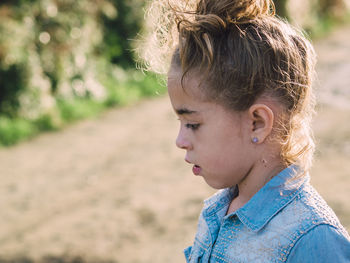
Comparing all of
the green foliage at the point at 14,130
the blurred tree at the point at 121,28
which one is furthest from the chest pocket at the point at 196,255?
the blurred tree at the point at 121,28

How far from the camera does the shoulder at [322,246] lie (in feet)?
4.19

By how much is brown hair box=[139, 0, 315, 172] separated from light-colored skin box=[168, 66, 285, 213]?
29 millimetres

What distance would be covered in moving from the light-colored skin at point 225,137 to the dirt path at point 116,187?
2.23 m

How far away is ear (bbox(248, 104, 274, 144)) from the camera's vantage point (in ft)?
4.68

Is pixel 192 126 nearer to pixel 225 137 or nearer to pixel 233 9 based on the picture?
pixel 225 137

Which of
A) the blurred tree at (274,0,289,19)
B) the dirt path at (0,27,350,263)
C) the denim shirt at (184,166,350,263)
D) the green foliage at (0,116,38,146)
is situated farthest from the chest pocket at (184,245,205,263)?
the blurred tree at (274,0,289,19)

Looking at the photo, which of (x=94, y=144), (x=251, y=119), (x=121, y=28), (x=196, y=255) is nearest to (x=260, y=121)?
(x=251, y=119)

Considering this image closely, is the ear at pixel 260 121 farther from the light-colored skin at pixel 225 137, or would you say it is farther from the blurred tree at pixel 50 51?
the blurred tree at pixel 50 51

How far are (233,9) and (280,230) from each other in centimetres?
64

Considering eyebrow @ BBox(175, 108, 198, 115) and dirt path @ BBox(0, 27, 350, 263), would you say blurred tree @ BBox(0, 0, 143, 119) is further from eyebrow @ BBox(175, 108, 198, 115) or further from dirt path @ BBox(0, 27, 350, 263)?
eyebrow @ BBox(175, 108, 198, 115)

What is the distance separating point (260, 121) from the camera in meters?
1.46

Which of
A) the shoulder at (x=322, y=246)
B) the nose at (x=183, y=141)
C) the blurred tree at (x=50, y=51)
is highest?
the blurred tree at (x=50, y=51)

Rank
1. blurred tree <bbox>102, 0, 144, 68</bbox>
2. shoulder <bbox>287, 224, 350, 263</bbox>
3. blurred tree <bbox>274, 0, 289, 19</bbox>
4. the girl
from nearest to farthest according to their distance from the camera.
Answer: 1. shoulder <bbox>287, 224, 350, 263</bbox>
2. the girl
3. blurred tree <bbox>102, 0, 144, 68</bbox>
4. blurred tree <bbox>274, 0, 289, 19</bbox>

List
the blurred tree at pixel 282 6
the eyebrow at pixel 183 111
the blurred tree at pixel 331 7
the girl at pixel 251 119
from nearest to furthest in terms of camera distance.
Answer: the girl at pixel 251 119 → the eyebrow at pixel 183 111 → the blurred tree at pixel 282 6 → the blurred tree at pixel 331 7
